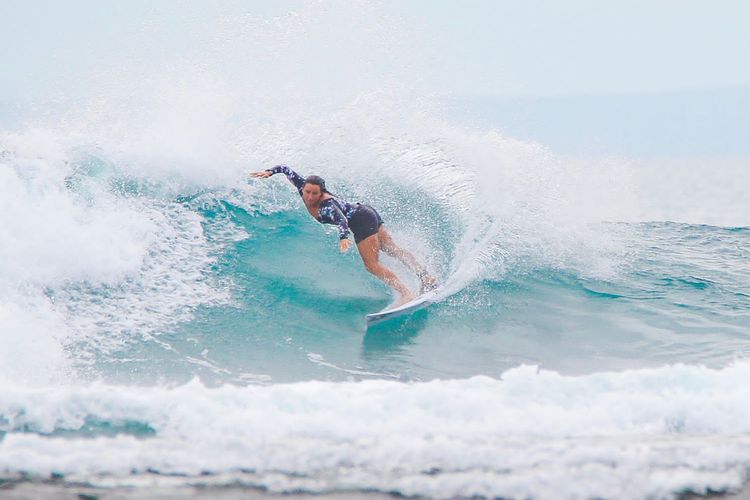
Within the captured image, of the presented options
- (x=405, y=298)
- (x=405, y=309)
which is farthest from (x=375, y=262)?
(x=405, y=309)

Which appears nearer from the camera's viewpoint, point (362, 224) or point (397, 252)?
point (362, 224)

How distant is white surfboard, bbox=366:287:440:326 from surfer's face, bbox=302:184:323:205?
54.3 inches

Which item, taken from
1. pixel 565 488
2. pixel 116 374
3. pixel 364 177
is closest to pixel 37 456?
pixel 116 374

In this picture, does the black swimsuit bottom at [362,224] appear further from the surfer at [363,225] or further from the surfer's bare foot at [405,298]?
the surfer's bare foot at [405,298]

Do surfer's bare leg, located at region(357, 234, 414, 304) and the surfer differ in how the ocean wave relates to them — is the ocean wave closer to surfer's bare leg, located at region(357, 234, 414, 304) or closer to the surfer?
surfer's bare leg, located at region(357, 234, 414, 304)

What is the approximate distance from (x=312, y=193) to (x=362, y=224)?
1.94 ft

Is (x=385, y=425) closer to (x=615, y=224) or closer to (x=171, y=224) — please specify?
(x=171, y=224)

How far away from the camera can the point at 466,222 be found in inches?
333

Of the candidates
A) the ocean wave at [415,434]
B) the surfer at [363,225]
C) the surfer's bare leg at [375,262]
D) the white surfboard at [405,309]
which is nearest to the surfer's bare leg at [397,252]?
the surfer at [363,225]

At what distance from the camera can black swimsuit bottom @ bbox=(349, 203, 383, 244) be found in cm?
727

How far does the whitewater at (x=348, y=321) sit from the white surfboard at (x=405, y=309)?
9 centimetres

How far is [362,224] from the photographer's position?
23.9 feet

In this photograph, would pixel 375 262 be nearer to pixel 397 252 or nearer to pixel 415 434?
pixel 397 252

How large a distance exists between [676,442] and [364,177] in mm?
6380
